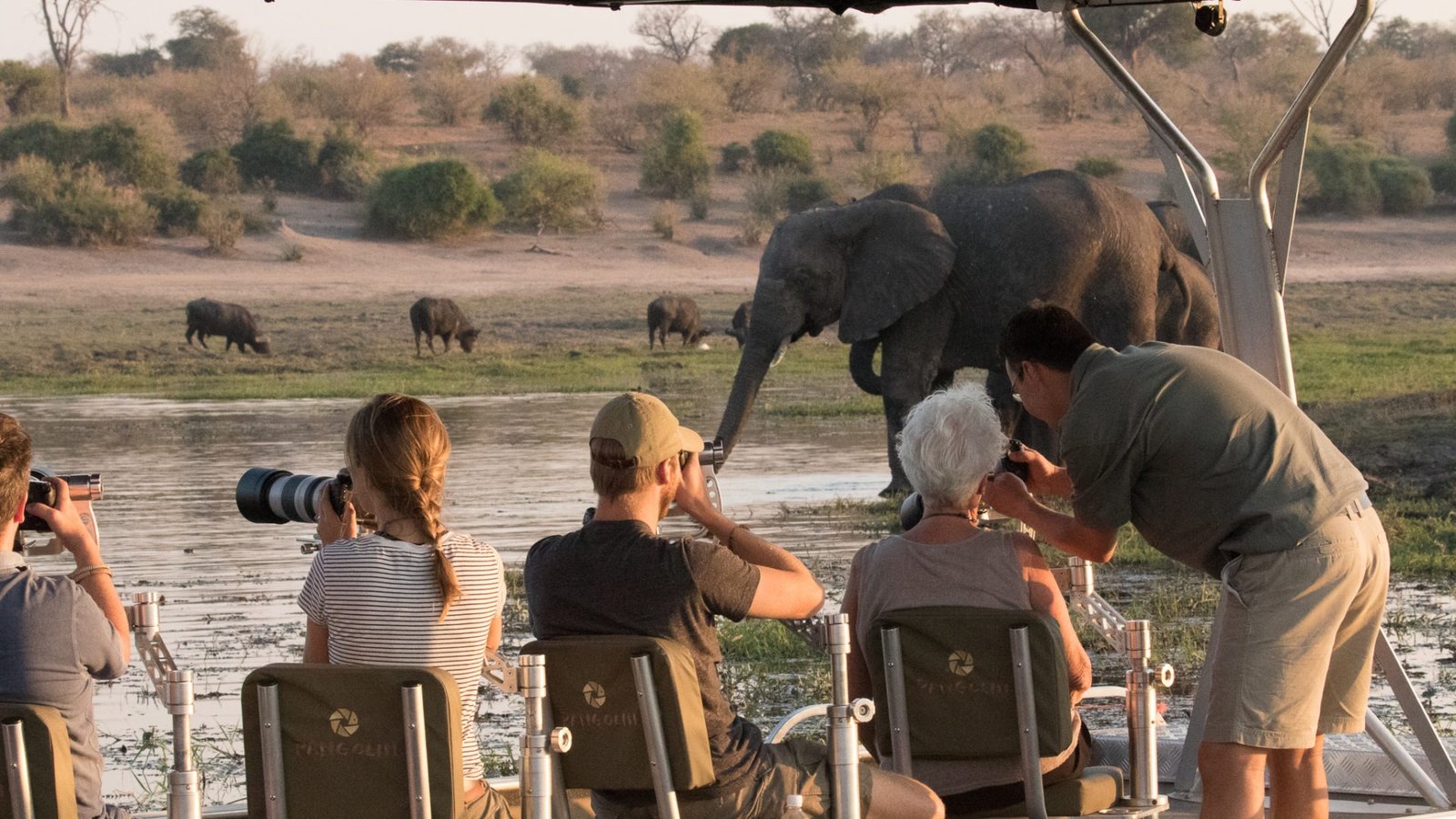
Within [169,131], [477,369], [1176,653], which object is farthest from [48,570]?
[169,131]

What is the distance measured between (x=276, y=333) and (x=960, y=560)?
1719 centimetres

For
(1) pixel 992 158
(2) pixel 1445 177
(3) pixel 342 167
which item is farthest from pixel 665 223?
(2) pixel 1445 177

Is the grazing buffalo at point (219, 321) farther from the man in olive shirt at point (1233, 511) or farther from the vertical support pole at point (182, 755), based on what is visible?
the vertical support pole at point (182, 755)

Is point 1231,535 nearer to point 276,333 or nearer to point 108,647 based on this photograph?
point 108,647

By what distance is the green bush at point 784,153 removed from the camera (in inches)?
987

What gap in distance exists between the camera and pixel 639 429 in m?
2.85

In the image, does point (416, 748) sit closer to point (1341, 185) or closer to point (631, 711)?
point (631, 711)

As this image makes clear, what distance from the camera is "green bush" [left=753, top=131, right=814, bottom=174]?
25062 millimetres

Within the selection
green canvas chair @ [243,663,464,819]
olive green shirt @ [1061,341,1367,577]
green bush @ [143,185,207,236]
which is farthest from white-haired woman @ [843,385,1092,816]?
green bush @ [143,185,207,236]

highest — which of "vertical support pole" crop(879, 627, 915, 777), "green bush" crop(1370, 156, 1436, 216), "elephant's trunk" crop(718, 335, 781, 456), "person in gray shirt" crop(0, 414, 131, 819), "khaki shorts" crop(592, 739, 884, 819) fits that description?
"person in gray shirt" crop(0, 414, 131, 819)

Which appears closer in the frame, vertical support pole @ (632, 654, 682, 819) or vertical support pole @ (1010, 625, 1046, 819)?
vertical support pole @ (632, 654, 682, 819)

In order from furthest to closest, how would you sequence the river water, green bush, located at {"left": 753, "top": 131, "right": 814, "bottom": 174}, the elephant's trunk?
green bush, located at {"left": 753, "top": 131, "right": 814, "bottom": 174}
the elephant's trunk
the river water

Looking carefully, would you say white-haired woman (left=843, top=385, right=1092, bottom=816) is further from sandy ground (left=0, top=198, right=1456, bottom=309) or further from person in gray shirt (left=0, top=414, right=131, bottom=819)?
sandy ground (left=0, top=198, right=1456, bottom=309)

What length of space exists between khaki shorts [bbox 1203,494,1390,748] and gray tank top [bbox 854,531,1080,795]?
0.86ft
